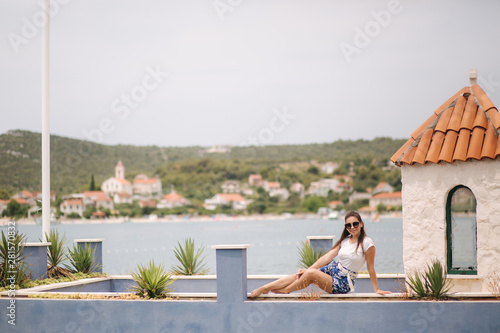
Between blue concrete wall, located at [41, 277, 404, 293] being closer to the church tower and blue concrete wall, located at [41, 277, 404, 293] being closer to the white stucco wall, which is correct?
the white stucco wall

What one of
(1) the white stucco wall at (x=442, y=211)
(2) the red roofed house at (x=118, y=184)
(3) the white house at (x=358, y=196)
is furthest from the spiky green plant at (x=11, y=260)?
(3) the white house at (x=358, y=196)

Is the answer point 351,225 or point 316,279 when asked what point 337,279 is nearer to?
point 316,279

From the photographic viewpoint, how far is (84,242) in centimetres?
1362

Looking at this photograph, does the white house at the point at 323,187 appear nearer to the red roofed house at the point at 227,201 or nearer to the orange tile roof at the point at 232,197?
the orange tile roof at the point at 232,197

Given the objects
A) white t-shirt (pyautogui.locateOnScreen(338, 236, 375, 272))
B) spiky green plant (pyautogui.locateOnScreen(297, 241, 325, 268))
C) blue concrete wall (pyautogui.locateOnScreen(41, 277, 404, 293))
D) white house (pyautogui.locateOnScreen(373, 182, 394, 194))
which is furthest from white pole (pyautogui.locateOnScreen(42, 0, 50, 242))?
white house (pyautogui.locateOnScreen(373, 182, 394, 194))

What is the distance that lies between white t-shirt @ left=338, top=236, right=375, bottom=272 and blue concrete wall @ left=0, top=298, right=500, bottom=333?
2.07 ft

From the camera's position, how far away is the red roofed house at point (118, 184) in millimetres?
108688

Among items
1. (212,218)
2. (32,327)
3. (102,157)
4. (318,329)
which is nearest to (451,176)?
(318,329)

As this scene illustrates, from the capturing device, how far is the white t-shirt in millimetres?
9203

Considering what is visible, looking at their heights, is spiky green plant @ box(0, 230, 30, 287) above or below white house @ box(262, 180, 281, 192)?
below

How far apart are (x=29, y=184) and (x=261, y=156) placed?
68.1 meters

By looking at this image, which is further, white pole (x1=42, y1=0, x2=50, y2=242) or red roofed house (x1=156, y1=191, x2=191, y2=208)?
red roofed house (x1=156, y1=191, x2=191, y2=208)

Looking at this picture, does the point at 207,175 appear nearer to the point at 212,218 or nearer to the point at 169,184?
the point at 169,184

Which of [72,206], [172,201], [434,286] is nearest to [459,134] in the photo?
[434,286]
